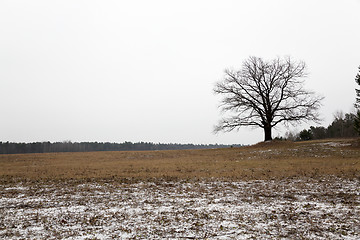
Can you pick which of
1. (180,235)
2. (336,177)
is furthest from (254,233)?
(336,177)

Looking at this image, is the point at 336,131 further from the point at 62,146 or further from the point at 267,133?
the point at 62,146

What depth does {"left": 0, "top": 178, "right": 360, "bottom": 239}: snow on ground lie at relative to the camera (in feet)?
17.3

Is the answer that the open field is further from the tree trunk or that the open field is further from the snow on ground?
the tree trunk

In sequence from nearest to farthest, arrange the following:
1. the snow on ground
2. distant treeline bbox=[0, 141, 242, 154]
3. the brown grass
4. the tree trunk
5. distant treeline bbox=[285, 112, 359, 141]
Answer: the snow on ground < the brown grass < the tree trunk < distant treeline bbox=[285, 112, 359, 141] < distant treeline bbox=[0, 141, 242, 154]

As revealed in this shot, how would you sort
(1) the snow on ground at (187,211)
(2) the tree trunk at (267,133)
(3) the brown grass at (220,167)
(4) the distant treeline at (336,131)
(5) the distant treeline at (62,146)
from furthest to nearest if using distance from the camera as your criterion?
(5) the distant treeline at (62,146), (4) the distant treeline at (336,131), (2) the tree trunk at (267,133), (3) the brown grass at (220,167), (1) the snow on ground at (187,211)

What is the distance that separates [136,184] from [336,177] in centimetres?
971

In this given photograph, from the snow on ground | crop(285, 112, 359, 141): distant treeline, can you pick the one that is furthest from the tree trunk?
crop(285, 112, 359, 141): distant treeline

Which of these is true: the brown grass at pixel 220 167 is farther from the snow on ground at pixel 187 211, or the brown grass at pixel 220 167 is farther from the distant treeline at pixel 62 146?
the distant treeline at pixel 62 146

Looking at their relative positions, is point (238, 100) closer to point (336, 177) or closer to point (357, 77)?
point (357, 77)

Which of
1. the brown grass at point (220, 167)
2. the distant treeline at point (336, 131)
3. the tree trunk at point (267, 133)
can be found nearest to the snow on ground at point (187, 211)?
the brown grass at point (220, 167)

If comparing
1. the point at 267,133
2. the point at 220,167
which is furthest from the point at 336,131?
the point at 220,167

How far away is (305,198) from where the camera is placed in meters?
8.05

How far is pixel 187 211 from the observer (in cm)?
682

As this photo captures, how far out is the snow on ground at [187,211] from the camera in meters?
5.26
